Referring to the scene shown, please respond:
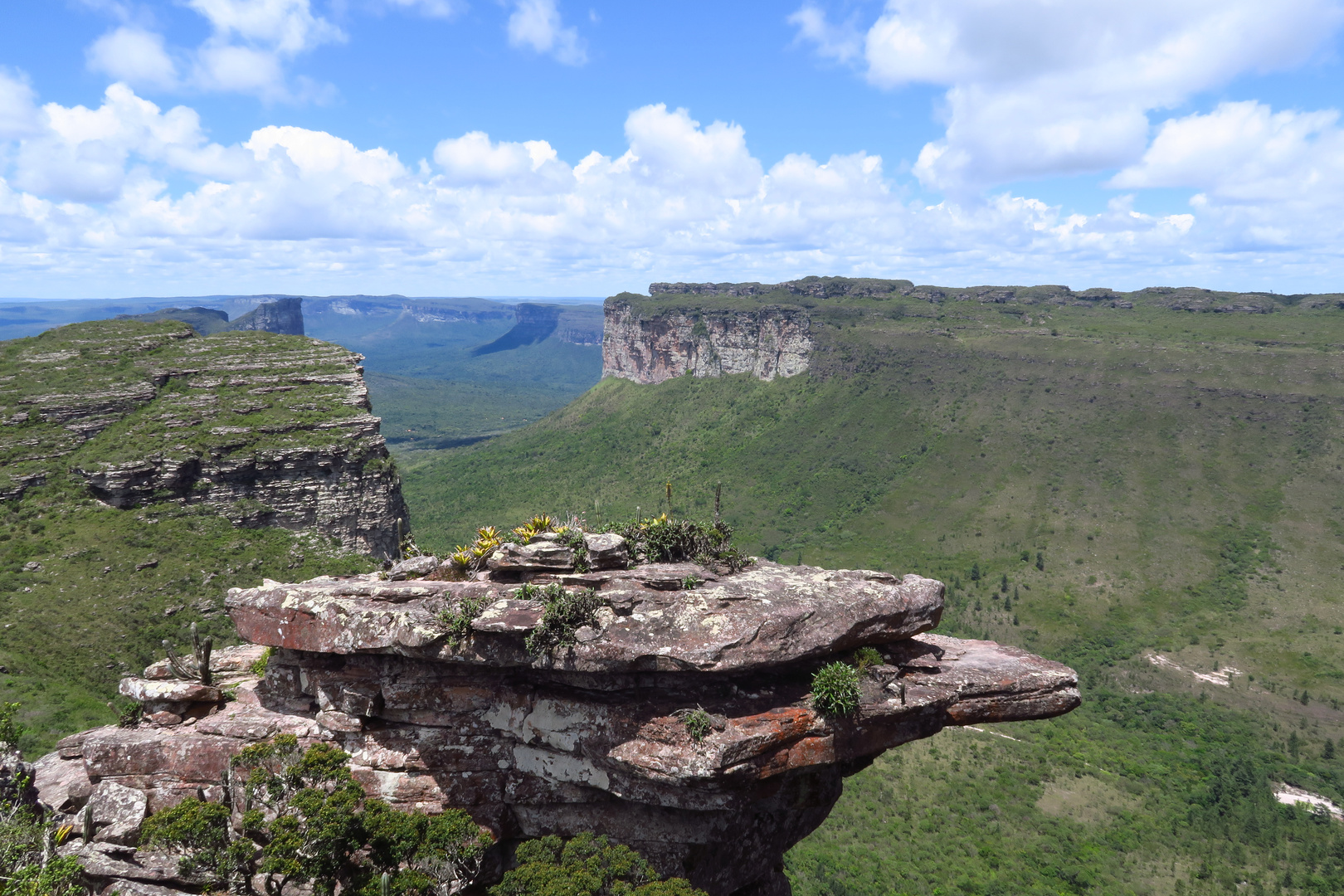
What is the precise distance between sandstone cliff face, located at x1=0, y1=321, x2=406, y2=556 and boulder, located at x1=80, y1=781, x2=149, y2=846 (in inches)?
1476

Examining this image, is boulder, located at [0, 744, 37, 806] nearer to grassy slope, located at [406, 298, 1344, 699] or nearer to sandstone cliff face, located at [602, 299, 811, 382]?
grassy slope, located at [406, 298, 1344, 699]

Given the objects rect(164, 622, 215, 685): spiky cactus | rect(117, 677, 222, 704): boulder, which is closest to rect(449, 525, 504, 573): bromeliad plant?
rect(164, 622, 215, 685): spiky cactus

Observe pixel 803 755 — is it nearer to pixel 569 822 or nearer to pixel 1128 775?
pixel 569 822

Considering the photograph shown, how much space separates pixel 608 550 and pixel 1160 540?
8980 centimetres

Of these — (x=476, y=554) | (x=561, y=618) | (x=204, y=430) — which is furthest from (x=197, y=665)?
(x=204, y=430)

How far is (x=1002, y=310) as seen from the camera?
15025 cm

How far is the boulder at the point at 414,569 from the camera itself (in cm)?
2555

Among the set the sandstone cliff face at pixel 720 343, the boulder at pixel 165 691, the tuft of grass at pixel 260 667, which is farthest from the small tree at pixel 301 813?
the sandstone cliff face at pixel 720 343

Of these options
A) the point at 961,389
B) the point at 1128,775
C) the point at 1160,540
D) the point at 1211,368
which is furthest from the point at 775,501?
the point at 1211,368

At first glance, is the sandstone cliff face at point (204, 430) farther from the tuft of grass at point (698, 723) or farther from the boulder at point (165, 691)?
the tuft of grass at point (698, 723)

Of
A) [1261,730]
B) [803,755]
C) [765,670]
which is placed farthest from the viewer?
[1261,730]

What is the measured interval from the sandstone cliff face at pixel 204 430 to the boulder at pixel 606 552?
4440 cm

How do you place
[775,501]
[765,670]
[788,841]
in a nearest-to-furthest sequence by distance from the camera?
[765,670]
[788,841]
[775,501]

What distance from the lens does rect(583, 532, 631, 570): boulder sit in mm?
24000
